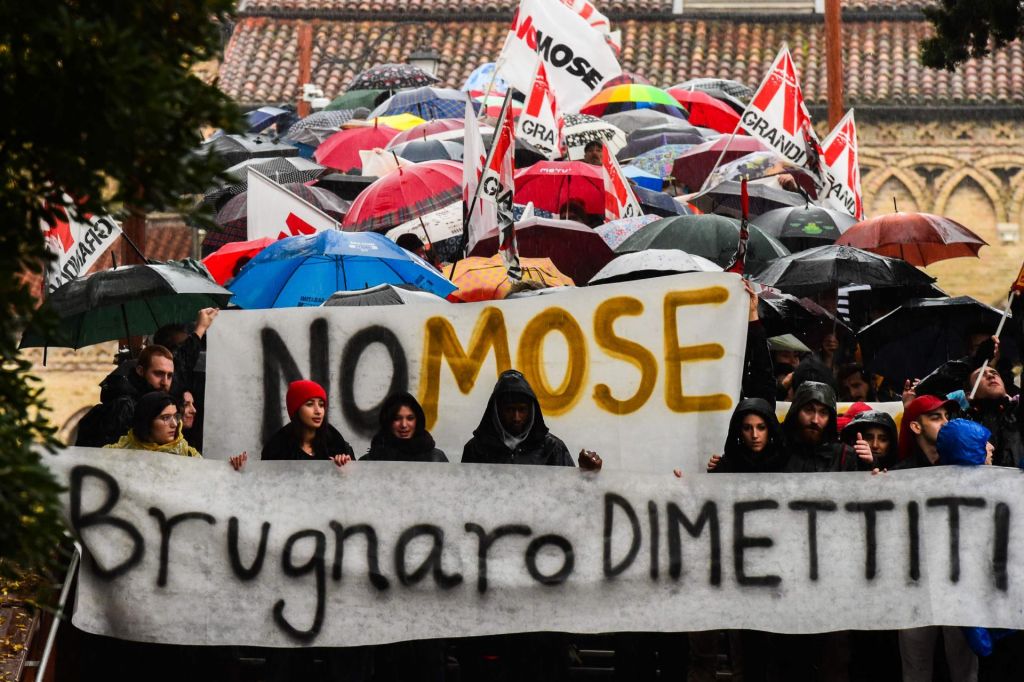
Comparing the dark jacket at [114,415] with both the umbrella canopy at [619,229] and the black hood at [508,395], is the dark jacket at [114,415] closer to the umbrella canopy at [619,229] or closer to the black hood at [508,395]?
the black hood at [508,395]

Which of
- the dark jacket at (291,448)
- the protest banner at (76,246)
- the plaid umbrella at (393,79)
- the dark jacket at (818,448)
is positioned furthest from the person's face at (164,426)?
the plaid umbrella at (393,79)

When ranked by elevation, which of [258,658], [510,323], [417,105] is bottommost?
[258,658]

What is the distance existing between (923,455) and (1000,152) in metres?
28.7

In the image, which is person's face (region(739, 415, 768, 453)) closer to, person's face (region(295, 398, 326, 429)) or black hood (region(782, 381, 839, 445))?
black hood (region(782, 381, 839, 445))

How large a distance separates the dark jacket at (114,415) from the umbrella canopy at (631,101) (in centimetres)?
1436

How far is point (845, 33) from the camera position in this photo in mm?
38625

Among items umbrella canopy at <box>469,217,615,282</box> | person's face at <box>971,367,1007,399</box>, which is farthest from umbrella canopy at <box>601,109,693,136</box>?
Answer: person's face at <box>971,367,1007,399</box>

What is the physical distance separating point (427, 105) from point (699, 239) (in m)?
10.8

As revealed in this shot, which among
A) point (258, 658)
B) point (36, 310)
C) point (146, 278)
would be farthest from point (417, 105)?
point (36, 310)

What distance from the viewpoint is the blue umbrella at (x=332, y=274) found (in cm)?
1234

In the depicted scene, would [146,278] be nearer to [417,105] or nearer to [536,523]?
[536,523]

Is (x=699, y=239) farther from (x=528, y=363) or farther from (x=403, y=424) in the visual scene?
Answer: (x=403, y=424)

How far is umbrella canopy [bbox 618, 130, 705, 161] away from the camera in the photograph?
20359mm

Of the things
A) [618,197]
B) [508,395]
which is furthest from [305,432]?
[618,197]
